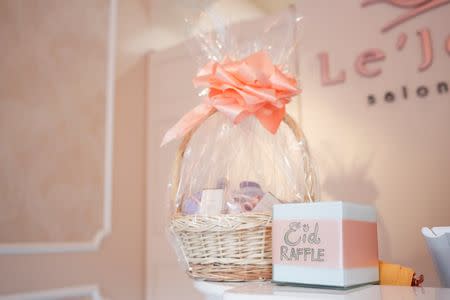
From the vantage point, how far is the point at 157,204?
6.23ft

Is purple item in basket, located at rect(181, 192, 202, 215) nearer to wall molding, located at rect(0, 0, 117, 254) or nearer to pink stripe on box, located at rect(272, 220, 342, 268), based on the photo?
pink stripe on box, located at rect(272, 220, 342, 268)

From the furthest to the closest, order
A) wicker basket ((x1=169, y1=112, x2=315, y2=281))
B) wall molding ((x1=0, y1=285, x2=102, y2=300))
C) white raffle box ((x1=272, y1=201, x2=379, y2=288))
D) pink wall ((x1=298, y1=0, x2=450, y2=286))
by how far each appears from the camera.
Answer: wall molding ((x1=0, y1=285, x2=102, y2=300)) < pink wall ((x1=298, y1=0, x2=450, y2=286)) < wicker basket ((x1=169, y1=112, x2=315, y2=281)) < white raffle box ((x1=272, y1=201, x2=379, y2=288))

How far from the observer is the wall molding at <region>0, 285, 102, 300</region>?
1.46 meters

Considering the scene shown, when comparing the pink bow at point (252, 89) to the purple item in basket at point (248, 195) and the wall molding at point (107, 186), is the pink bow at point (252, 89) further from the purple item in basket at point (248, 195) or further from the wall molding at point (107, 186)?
the wall molding at point (107, 186)

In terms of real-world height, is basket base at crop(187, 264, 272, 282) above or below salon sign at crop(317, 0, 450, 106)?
below

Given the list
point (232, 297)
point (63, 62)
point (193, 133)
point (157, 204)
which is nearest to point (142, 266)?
point (157, 204)

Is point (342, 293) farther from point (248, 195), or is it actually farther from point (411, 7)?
point (411, 7)

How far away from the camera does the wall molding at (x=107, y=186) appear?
4.98ft

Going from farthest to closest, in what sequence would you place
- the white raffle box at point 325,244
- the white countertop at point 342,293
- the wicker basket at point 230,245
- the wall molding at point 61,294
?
1. the wall molding at point 61,294
2. the wicker basket at point 230,245
3. the white raffle box at point 325,244
4. the white countertop at point 342,293

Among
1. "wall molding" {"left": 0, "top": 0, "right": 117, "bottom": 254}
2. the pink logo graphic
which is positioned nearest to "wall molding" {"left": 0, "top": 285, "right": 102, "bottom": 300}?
"wall molding" {"left": 0, "top": 0, "right": 117, "bottom": 254}

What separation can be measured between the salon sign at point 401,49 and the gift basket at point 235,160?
428mm

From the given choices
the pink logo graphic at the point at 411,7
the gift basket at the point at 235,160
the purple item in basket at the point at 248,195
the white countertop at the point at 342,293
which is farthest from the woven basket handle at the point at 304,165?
the pink logo graphic at the point at 411,7

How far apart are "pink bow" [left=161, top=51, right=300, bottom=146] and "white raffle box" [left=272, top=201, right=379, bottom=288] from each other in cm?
24

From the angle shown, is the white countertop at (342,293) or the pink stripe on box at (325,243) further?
the pink stripe on box at (325,243)
